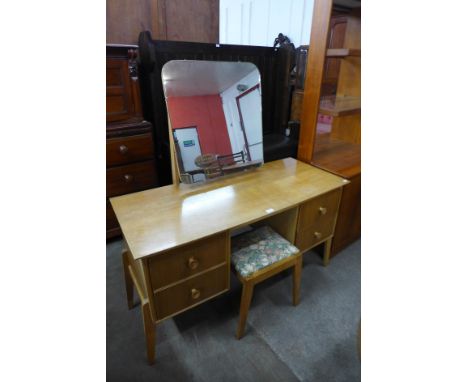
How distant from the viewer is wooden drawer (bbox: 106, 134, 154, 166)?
1630 mm

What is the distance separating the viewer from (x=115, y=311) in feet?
4.71

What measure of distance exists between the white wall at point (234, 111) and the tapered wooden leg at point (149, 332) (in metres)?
0.88

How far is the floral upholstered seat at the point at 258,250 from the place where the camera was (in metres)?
1.24

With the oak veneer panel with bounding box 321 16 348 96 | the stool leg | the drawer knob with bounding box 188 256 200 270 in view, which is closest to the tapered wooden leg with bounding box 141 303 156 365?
the drawer knob with bounding box 188 256 200 270

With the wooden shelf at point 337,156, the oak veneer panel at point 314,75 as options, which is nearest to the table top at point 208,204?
the wooden shelf at point 337,156

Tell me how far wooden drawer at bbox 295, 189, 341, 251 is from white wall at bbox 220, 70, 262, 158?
0.49 metres

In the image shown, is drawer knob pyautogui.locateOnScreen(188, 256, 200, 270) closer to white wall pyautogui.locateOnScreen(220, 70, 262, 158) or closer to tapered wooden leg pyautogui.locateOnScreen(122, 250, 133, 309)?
tapered wooden leg pyautogui.locateOnScreen(122, 250, 133, 309)

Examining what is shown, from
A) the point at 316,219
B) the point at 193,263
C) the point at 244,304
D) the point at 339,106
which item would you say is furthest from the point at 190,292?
the point at 339,106

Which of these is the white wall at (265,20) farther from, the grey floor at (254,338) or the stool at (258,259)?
the grey floor at (254,338)

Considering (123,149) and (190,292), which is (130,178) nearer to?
(123,149)

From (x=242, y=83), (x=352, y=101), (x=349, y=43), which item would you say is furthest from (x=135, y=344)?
(x=349, y=43)

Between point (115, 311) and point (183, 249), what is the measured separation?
736 millimetres
